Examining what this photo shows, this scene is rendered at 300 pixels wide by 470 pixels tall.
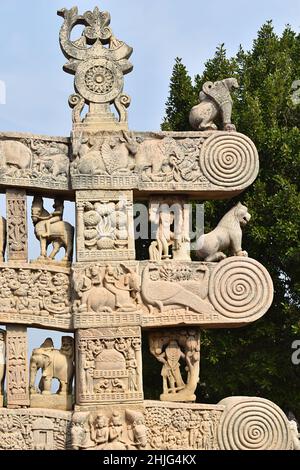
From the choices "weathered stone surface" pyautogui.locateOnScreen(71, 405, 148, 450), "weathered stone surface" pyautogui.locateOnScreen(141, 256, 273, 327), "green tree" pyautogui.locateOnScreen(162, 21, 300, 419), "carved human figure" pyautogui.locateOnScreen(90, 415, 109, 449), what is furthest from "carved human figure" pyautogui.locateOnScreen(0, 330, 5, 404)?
"green tree" pyautogui.locateOnScreen(162, 21, 300, 419)

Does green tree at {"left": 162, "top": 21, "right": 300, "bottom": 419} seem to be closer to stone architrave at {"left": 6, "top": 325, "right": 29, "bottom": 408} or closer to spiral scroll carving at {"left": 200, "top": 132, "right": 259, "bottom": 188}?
spiral scroll carving at {"left": 200, "top": 132, "right": 259, "bottom": 188}

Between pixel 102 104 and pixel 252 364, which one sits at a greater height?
Answer: pixel 102 104

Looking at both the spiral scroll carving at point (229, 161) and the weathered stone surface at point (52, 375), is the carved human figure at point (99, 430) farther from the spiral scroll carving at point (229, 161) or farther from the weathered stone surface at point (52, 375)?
the spiral scroll carving at point (229, 161)

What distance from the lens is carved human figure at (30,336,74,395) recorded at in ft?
40.5

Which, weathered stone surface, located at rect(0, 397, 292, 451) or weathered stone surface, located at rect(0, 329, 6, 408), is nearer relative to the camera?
weathered stone surface, located at rect(0, 397, 292, 451)

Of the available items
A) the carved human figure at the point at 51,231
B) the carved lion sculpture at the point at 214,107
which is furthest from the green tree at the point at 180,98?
the carved human figure at the point at 51,231

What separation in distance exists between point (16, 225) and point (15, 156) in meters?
0.71

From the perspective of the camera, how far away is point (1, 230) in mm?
12375

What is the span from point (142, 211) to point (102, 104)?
1594 millimetres

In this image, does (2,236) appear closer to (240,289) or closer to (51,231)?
(51,231)

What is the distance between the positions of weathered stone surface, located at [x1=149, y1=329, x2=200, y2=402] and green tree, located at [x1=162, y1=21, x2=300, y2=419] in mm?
4529
